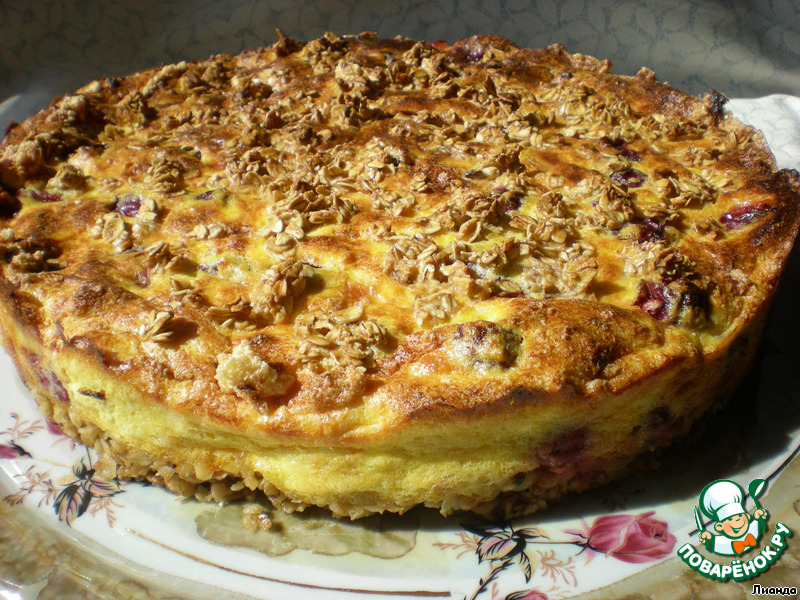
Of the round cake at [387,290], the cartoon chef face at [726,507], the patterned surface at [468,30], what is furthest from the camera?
the patterned surface at [468,30]

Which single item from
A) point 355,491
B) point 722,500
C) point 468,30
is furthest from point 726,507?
point 468,30

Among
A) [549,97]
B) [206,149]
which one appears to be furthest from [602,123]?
[206,149]

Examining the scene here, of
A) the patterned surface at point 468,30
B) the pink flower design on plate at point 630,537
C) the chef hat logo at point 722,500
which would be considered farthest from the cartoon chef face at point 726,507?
the patterned surface at point 468,30

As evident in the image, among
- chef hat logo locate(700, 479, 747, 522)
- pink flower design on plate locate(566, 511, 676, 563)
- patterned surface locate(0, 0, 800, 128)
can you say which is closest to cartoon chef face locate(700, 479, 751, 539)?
chef hat logo locate(700, 479, 747, 522)

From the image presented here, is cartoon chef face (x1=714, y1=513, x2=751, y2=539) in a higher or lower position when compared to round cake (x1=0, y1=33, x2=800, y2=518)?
lower

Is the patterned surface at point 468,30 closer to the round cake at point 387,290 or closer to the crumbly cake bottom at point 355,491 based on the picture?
the round cake at point 387,290

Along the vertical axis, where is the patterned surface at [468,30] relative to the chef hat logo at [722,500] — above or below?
above

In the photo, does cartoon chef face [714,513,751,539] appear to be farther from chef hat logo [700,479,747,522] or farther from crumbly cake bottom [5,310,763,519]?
crumbly cake bottom [5,310,763,519]
